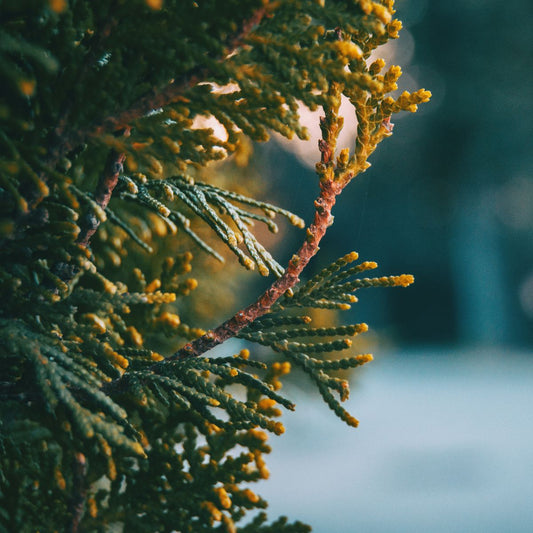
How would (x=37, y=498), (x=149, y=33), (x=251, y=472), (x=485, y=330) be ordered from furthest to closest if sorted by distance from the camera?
(x=485, y=330) → (x=251, y=472) → (x=37, y=498) → (x=149, y=33)

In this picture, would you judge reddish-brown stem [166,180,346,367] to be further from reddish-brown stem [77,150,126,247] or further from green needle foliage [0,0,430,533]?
reddish-brown stem [77,150,126,247]

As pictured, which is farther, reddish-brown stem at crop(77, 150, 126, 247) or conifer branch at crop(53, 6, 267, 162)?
reddish-brown stem at crop(77, 150, 126, 247)

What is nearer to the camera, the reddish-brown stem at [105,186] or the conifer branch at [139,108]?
the conifer branch at [139,108]

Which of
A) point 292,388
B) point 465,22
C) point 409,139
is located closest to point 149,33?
point 292,388

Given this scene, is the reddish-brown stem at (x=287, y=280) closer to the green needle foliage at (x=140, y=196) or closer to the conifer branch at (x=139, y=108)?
Answer: the green needle foliage at (x=140, y=196)

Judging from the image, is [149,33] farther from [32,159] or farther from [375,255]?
[375,255]

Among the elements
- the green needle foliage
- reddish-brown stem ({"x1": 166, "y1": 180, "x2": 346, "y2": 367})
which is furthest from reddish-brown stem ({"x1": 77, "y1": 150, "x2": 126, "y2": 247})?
reddish-brown stem ({"x1": 166, "y1": 180, "x2": 346, "y2": 367})

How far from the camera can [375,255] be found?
21.4m

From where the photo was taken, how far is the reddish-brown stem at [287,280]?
1.17 m

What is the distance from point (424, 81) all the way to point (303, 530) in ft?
75.8

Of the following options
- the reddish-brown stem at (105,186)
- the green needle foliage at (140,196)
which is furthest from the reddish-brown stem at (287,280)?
the reddish-brown stem at (105,186)

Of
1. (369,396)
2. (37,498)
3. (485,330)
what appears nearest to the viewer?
(37,498)

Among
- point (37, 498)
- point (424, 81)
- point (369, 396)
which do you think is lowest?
point (37, 498)

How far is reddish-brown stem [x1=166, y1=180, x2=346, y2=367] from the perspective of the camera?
1.17 metres
